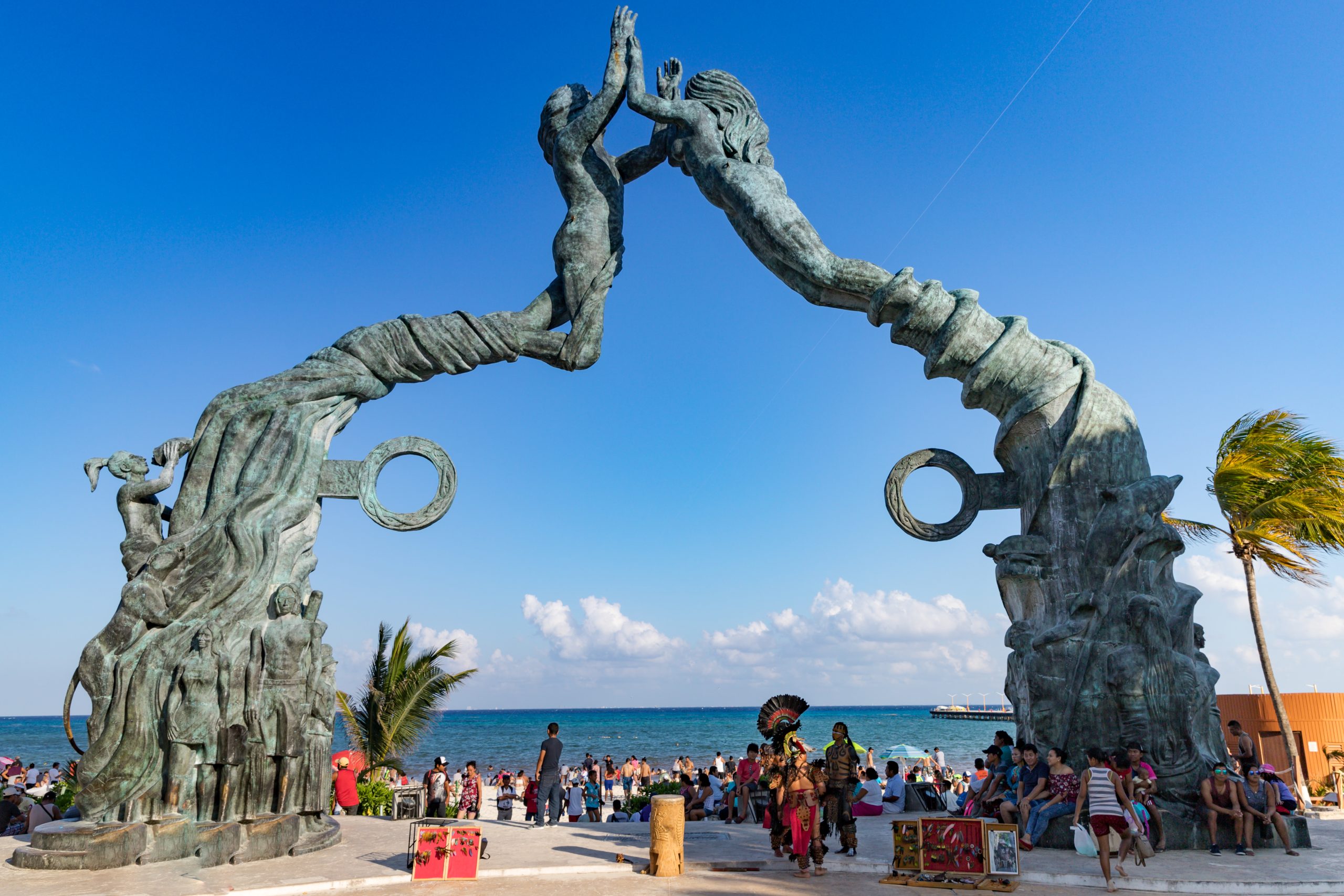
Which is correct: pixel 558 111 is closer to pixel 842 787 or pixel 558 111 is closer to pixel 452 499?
pixel 452 499

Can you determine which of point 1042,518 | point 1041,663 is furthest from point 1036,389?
point 1041,663

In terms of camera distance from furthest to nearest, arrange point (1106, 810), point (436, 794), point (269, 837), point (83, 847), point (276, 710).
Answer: point (436, 794), point (276, 710), point (269, 837), point (83, 847), point (1106, 810)

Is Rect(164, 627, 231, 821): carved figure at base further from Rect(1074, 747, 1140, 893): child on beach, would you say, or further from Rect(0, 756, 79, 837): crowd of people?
Rect(1074, 747, 1140, 893): child on beach

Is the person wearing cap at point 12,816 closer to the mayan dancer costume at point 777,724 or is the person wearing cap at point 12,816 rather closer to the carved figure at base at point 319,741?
the carved figure at base at point 319,741

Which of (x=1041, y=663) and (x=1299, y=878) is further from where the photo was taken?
(x=1041, y=663)

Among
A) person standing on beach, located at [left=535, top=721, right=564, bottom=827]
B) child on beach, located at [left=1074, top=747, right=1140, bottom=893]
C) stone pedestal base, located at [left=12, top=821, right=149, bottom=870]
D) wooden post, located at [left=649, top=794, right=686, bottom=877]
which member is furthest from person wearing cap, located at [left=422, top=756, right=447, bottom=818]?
child on beach, located at [left=1074, top=747, right=1140, bottom=893]

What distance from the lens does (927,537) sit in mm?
11320

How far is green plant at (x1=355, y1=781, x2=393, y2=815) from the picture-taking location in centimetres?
1469

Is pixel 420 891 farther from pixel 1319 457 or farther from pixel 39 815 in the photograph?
pixel 1319 457

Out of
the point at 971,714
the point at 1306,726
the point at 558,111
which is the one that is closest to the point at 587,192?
the point at 558,111

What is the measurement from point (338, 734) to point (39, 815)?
238 ft

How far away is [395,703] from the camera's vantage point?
16516mm

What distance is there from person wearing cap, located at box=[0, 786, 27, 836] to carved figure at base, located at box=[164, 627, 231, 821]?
439 cm

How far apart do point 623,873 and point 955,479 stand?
641cm
